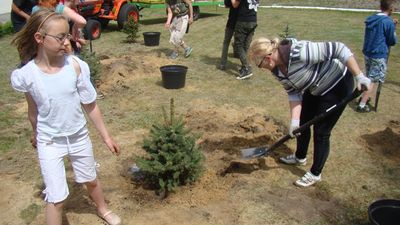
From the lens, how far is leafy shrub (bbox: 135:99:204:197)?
11.3 ft

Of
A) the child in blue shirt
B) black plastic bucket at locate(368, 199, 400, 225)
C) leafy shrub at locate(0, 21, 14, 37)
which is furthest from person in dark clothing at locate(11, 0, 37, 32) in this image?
leafy shrub at locate(0, 21, 14, 37)

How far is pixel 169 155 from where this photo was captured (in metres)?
3.45

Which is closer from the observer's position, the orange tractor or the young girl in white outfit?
the young girl in white outfit

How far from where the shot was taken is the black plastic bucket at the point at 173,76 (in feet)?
21.2

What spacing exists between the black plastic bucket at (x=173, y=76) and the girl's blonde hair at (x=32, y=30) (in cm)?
394

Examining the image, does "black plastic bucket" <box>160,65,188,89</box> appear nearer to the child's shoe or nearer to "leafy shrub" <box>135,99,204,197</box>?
the child's shoe

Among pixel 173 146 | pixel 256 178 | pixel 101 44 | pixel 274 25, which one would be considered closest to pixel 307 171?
pixel 256 178

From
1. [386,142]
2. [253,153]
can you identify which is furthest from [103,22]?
[386,142]

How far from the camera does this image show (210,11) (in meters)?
16.5

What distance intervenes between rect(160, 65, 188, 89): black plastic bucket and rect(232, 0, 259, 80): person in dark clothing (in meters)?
1.21

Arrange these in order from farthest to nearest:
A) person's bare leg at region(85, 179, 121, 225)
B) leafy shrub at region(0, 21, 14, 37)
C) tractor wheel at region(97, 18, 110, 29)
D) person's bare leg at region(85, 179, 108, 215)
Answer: tractor wheel at region(97, 18, 110, 29)
leafy shrub at region(0, 21, 14, 37)
person's bare leg at region(85, 179, 121, 225)
person's bare leg at region(85, 179, 108, 215)

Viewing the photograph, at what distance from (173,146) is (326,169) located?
1.77 m

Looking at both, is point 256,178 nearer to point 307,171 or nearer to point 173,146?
point 307,171

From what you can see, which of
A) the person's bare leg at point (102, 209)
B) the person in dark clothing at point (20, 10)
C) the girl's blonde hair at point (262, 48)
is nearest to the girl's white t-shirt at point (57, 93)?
the person's bare leg at point (102, 209)
